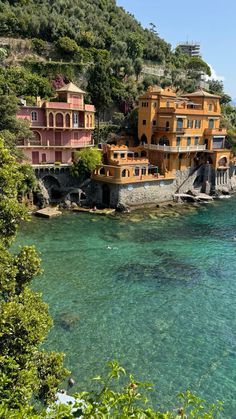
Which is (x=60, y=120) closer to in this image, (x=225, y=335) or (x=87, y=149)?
(x=87, y=149)

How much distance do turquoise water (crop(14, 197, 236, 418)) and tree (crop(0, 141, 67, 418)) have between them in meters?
5.60

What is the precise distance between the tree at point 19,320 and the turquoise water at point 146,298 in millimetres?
5596

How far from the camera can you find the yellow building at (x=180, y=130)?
52250 mm

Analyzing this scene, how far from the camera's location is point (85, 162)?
4569 centimetres

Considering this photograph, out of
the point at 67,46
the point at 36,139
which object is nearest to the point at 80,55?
the point at 67,46

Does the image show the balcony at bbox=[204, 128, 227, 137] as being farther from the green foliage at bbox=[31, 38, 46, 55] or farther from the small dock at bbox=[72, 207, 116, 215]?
the green foliage at bbox=[31, 38, 46, 55]

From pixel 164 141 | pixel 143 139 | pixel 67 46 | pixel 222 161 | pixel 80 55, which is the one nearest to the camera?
pixel 164 141

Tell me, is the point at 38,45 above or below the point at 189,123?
above

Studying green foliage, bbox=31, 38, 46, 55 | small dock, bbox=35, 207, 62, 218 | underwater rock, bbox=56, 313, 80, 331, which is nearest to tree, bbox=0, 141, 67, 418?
underwater rock, bbox=56, 313, 80, 331

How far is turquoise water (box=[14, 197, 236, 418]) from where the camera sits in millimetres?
18156

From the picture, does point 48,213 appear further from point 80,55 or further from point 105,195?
point 80,55

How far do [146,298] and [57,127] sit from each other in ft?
95.6

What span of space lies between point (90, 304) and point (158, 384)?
25.3 ft

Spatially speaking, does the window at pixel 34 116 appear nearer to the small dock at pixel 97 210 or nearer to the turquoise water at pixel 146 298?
the small dock at pixel 97 210
